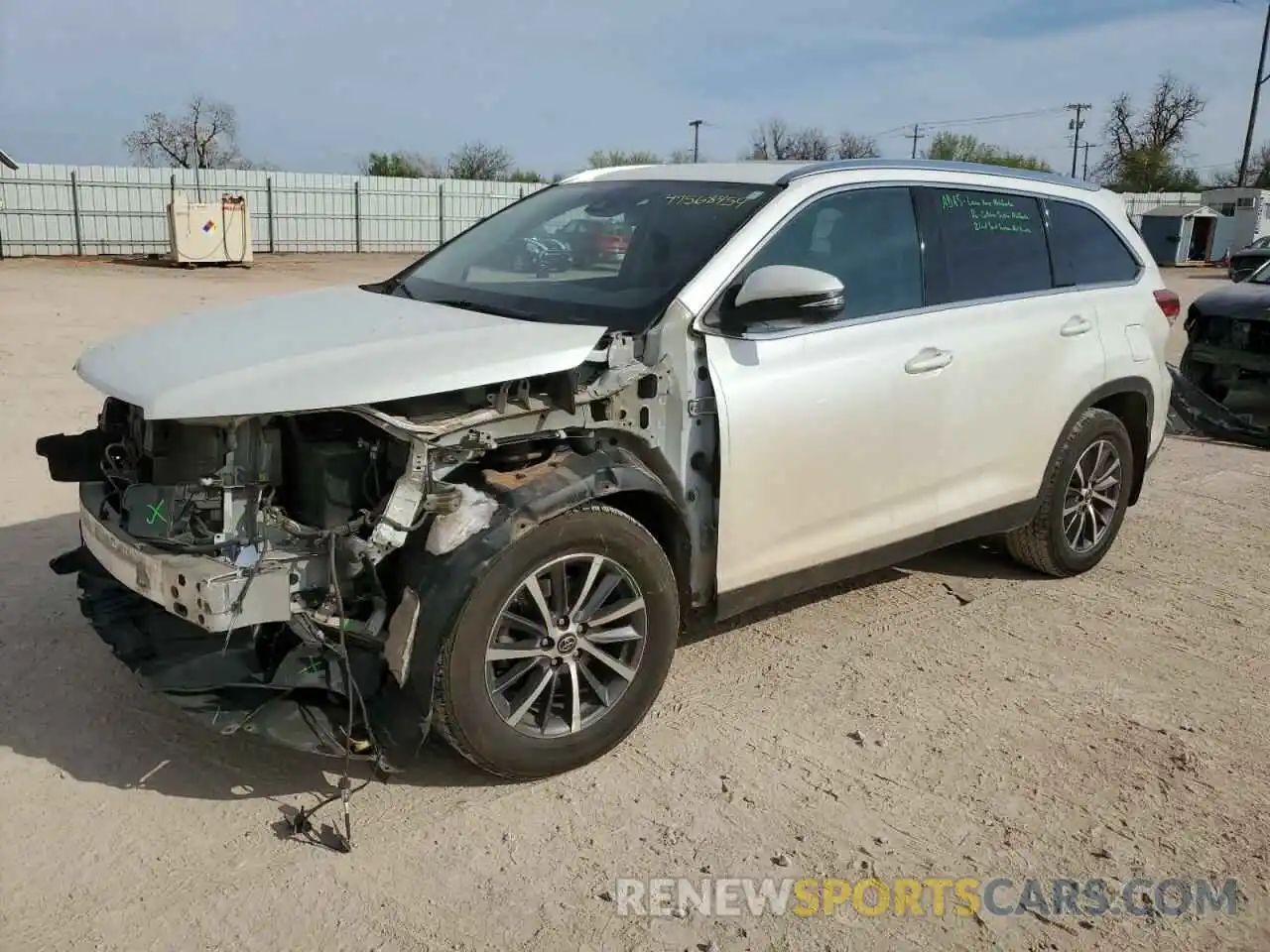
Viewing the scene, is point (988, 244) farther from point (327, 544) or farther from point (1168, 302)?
point (327, 544)

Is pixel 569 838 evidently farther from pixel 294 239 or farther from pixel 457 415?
pixel 294 239

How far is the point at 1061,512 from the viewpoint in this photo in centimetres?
523

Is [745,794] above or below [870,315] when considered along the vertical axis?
below

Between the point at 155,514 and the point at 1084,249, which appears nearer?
the point at 155,514

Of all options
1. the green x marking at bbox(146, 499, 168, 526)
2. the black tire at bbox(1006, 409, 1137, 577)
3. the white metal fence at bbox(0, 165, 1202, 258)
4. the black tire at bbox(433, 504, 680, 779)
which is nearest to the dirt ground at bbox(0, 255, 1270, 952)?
the black tire at bbox(433, 504, 680, 779)

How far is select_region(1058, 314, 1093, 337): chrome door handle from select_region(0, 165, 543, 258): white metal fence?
26.6 metres

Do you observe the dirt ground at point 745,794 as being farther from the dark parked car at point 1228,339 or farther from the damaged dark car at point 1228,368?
the dark parked car at point 1228,339

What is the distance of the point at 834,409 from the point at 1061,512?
1846mm

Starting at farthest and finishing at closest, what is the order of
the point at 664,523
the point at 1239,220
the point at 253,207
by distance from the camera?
the point at 1239,220 < the point at 253,207 < the point at 664,523

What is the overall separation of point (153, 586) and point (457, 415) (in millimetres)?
1004

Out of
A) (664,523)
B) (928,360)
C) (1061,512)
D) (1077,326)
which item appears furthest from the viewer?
(1061,512)

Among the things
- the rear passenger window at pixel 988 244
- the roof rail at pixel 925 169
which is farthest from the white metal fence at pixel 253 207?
the rear passenger window at pixel 988 244

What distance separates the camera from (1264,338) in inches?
367

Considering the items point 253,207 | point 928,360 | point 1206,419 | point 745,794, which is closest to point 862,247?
point 928,360
